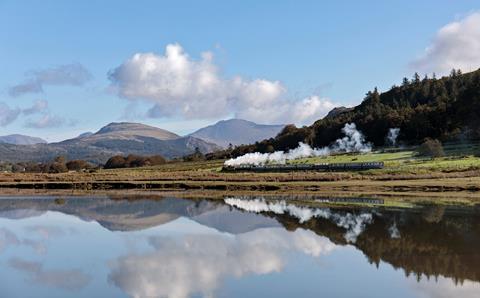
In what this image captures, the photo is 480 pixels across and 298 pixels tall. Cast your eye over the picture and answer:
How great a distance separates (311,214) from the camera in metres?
40.3

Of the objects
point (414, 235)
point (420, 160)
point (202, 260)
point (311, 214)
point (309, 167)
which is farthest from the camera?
point (309, 167)

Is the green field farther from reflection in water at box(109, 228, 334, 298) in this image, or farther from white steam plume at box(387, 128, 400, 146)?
reflection in water at box(109, 228, 334, 298)

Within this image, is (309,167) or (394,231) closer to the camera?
(394,231)

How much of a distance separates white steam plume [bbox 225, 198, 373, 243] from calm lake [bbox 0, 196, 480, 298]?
11cm

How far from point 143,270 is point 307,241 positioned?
388 inches

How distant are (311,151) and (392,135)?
56.2 feet

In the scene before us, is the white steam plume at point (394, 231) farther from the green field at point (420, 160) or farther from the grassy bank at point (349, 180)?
the green field at point (420, 160)

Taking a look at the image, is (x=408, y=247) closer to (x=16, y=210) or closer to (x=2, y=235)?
(x=2, y=235)

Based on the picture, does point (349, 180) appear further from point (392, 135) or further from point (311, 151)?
point (392, 135)

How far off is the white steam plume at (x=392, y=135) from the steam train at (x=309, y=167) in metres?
29.1

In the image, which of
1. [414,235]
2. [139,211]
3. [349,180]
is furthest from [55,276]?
[349,180]

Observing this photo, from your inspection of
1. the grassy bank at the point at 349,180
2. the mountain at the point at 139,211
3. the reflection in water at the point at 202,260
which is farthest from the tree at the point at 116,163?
the reflection in water at the point at 202,260

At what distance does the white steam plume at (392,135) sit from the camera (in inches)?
4518

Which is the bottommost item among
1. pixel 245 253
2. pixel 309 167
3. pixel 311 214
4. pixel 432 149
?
pixel 245 253
